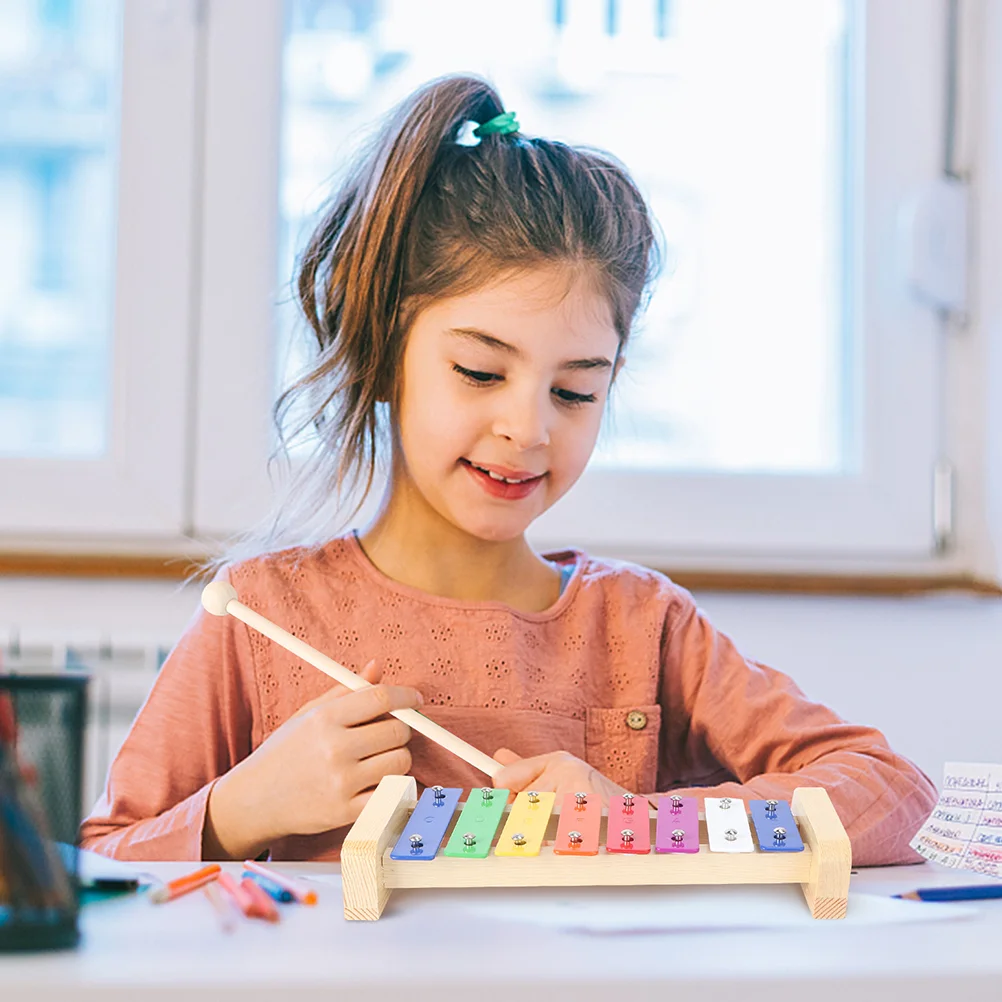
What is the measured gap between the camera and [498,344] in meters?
0.95

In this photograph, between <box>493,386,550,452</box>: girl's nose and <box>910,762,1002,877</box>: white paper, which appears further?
<box>493,386,550,452</box>: girl's nose

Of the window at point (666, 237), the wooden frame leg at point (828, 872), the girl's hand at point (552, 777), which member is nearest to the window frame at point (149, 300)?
the window at point (666, 237)

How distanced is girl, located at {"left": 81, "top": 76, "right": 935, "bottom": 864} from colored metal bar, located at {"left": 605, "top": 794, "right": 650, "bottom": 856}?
18cm

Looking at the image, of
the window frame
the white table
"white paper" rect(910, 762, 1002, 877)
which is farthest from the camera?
the window frame

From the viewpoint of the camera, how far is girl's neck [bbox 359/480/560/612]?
106cm

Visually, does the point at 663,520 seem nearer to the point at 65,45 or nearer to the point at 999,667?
the point at 999,667

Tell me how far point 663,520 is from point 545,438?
2.28ft

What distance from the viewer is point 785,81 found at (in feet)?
5.51

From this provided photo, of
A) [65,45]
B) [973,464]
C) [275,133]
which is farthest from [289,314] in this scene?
[973,464]

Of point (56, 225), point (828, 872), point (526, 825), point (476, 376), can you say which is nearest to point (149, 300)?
point (56, 225)

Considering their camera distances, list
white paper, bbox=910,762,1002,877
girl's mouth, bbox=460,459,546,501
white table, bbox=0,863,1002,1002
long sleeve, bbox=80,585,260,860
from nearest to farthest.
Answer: white table, bbox=0,863,1002,1002, white paper, bbox=910,762,1002,877, long sleeve, bbox=80,585,260,860, girl's mouth, bbox=460,459,546,501

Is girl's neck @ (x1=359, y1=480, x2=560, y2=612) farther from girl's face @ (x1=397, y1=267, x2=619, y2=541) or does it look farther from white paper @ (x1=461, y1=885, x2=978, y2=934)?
white paper @ (x1=461, y1=885, x2=978, y2=934)

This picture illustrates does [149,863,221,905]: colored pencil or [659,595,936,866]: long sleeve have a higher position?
[659,595,936,866]: long sleeve

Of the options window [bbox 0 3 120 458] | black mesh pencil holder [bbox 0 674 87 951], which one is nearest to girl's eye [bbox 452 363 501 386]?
black mesh pencil holder [bbox 0 674 87 951]
